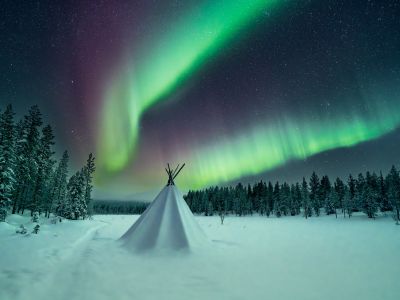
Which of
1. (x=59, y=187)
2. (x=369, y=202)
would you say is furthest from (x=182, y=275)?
(x=369, y=202)

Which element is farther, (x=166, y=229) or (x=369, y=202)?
(x=369, y=202)

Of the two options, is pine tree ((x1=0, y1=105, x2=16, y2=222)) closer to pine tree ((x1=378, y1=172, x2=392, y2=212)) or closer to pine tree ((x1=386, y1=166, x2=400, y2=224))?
pine tree ((x1=386, y1=166, x2=400, y2=224))

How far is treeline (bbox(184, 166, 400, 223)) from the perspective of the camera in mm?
53528

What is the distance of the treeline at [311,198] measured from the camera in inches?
2107

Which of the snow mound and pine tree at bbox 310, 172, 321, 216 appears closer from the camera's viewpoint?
the snow mound

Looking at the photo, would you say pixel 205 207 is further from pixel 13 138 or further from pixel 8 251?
pixel 8 251

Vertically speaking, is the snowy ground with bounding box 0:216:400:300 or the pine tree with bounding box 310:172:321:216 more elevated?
the pine tree with bounding box 310:172:321:216

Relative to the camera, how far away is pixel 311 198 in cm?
7250

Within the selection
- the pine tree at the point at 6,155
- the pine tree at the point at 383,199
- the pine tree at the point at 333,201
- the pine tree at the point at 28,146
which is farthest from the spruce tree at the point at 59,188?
the pine tree at the point at 383,199

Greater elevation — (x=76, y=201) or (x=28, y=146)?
(x=28, y=146)

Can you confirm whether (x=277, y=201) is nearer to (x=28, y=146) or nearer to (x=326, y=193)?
(x=326, y=193)

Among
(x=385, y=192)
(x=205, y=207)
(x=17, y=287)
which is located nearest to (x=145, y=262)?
(x=17, y=287)

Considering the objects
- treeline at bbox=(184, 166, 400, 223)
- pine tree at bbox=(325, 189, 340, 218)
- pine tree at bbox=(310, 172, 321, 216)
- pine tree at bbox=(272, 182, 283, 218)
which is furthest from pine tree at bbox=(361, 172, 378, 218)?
pine tree at bbox=(272, 182, 283, 218)

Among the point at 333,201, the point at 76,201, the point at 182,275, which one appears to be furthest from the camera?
the point at 333,201
